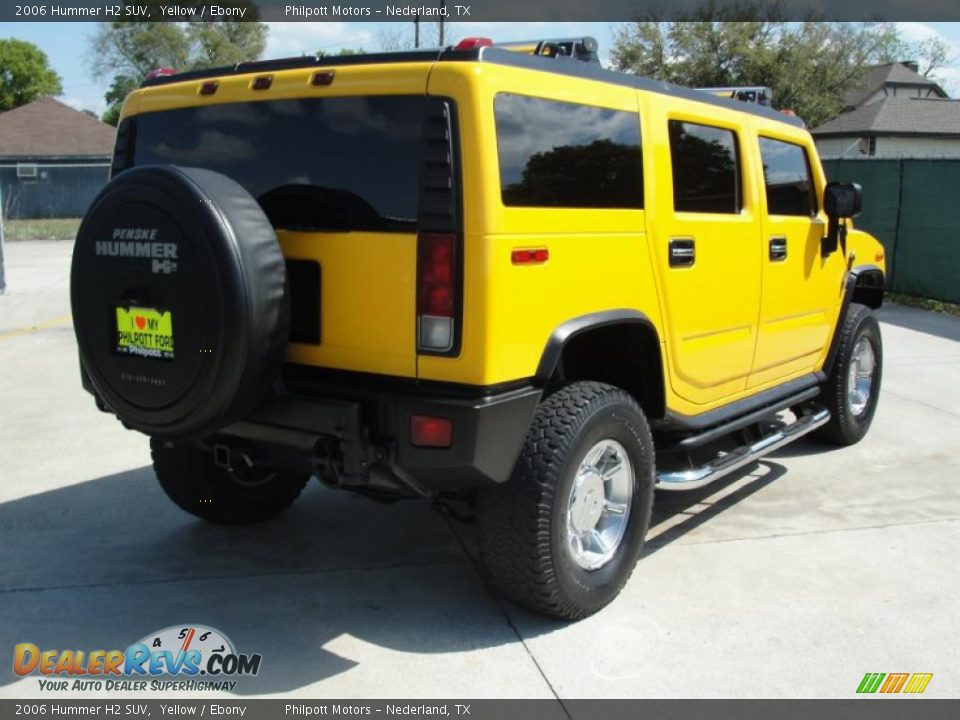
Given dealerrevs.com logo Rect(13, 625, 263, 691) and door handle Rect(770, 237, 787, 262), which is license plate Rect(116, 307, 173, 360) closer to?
dealerrevs.com logo Rect(13, 625, 263, 691)

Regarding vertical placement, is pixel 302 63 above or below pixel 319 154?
above

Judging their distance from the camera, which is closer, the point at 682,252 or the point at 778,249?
the point at 682,252

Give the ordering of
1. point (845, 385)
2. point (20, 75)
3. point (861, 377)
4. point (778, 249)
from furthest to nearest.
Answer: point (20, 75), point (861, 377), point (845, 385), point (778, 249)

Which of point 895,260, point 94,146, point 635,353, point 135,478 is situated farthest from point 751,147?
point 94,146

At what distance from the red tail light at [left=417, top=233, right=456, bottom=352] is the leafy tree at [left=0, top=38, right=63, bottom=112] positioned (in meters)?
69.7

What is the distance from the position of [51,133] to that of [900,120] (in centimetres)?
3475

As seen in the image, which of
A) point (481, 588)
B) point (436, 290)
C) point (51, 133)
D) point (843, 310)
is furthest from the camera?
point (51, 133)

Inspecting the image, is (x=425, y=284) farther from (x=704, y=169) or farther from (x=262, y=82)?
(x=704, y=169)

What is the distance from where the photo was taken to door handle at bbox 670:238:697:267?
4176 millimetres

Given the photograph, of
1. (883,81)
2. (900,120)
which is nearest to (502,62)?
(900,120)

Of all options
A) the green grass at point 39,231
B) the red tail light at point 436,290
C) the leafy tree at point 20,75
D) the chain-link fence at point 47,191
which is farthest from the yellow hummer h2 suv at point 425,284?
the leafy tree at point 20,75

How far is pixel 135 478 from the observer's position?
569cm

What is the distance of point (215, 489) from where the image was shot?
15.4 ft
